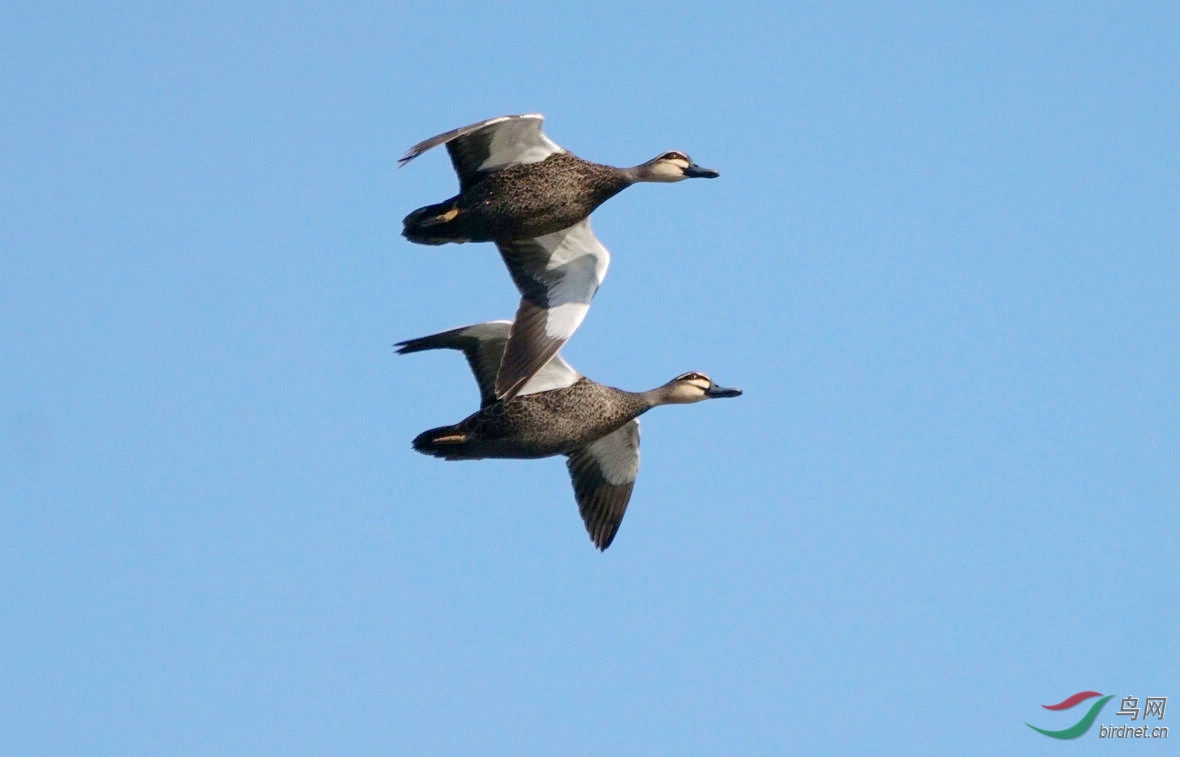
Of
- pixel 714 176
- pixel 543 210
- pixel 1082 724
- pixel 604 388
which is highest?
pixel 714 176

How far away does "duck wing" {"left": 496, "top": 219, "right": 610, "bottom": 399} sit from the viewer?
647 inches

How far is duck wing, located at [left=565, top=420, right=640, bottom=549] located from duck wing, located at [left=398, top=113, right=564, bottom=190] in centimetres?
327

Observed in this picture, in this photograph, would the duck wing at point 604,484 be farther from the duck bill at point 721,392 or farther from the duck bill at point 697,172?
the duck bill at point 697,172

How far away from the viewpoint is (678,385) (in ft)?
60.2

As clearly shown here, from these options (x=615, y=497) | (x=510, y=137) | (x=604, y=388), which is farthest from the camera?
(x=615, y=497)

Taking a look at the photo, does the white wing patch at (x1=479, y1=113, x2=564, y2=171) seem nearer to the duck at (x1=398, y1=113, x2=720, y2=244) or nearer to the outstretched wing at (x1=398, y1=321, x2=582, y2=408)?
the duck at (x1=398, y1=113, x2=720, y2=244)

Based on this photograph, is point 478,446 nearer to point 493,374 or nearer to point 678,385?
point 493,374

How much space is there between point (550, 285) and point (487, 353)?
1.13 metres

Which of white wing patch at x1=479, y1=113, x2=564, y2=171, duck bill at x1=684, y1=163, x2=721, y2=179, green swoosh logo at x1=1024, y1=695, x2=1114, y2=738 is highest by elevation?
duck bill at x1=684, y1=163, x2=721, y2=179

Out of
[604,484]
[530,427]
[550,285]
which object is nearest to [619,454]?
[604,484]

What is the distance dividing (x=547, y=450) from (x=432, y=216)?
2321 mm

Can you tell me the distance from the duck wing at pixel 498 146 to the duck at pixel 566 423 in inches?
59.5

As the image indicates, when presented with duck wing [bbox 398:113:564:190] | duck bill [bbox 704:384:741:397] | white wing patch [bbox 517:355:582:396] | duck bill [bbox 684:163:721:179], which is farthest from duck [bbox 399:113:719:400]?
duck bill [bbox 704:384:741:397]

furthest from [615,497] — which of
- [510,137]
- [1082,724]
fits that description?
[1082,724]
